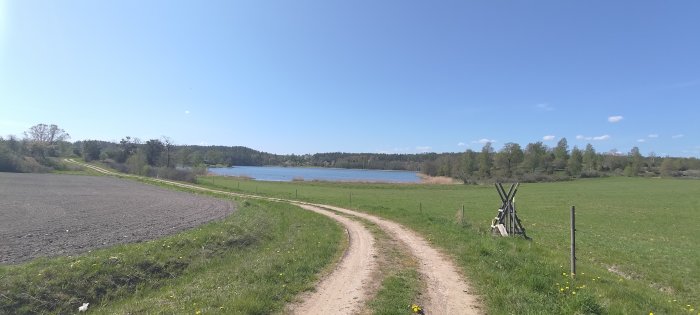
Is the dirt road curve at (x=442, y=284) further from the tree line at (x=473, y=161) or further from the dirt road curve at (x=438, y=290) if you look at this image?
the tree line at (x=473, y=161)

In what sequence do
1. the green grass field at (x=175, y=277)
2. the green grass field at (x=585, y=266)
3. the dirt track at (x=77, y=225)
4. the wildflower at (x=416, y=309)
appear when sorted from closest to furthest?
the wildflower at (x=416, y=309) → the green grass field at (x=585, y=266) → the green grass field at (x=175, y=277) → the dirt track at (x=77, y=225)

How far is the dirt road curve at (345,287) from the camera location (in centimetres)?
814

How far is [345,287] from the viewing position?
376 inches

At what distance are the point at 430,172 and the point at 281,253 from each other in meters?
154

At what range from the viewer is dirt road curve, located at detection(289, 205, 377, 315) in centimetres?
814

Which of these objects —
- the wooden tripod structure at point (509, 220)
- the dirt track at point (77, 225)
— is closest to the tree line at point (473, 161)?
the dirt track at point (77, 225)

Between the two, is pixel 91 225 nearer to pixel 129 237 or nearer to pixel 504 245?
pixel 129 237

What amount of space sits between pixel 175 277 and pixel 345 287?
243 inches

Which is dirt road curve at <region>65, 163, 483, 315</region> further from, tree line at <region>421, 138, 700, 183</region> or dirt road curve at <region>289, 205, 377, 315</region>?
tree line at <region>421, 138, 700, 183</region>

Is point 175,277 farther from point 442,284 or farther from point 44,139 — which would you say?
point 44,139

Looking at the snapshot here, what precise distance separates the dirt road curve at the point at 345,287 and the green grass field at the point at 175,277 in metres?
0.43

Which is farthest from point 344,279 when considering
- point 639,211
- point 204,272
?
point 639,211

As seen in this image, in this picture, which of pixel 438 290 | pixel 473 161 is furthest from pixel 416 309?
pixel 473 161

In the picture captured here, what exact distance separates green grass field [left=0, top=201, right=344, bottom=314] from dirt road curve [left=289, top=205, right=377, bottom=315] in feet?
1.42
